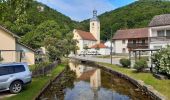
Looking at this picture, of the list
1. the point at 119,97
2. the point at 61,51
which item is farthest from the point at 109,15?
the point at 119,97

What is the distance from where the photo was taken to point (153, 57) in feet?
108

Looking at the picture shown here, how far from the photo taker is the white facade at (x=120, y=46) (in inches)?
3457

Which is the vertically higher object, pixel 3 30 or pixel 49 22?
pixel 49 22

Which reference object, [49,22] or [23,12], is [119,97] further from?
[49,22]

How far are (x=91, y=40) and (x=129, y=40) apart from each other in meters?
44.0

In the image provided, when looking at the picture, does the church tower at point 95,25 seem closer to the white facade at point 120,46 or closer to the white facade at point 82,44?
the white facade at point 82,44

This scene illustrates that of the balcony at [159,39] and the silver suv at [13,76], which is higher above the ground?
the balcony at [159,39]

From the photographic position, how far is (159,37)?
52.1 m

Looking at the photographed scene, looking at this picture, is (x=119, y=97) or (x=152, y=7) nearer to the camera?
(x=119, y=97)

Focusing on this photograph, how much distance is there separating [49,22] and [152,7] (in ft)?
207

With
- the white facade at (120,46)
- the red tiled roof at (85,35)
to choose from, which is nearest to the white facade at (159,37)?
the white facade at (120,46)

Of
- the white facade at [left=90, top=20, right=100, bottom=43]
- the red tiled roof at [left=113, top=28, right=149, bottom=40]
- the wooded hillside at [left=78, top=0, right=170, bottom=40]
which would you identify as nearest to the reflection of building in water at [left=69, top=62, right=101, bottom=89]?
the red tiled roof at [left=113, top=28, right=149, bottom=40]

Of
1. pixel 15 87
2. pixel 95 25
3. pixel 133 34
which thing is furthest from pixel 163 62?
pixel 95 25

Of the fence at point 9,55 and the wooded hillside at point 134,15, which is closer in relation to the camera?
the fence at point 9,55
